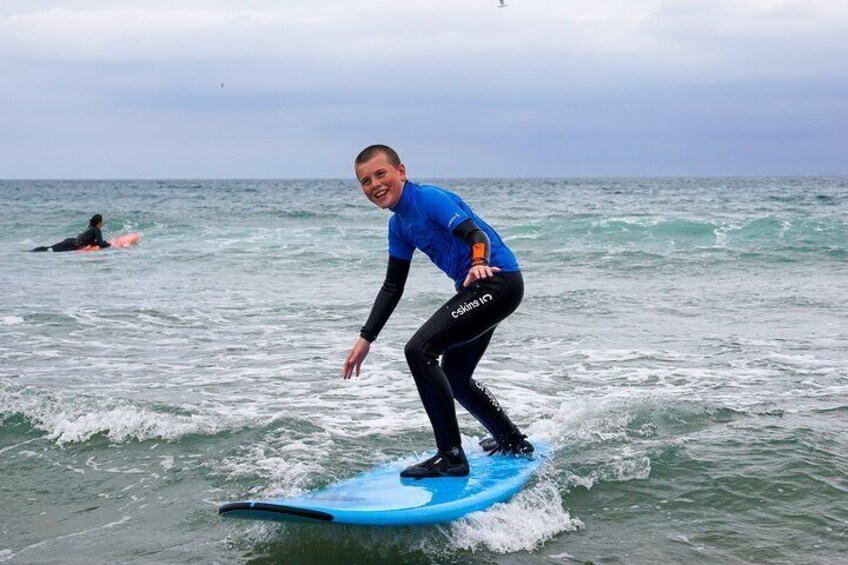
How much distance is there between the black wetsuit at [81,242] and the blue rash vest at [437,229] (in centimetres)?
1837

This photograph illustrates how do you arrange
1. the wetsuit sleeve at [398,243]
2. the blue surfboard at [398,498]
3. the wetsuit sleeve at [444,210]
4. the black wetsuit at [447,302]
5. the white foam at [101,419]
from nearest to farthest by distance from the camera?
the blue surfboard at [398,498], the wetsuit sleeve at [444,210], the black wetsuit at [447,302], the wetsuit sleeve at [398,243], the white foam at [101,419]

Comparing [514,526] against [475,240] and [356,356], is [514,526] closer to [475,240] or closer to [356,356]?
[356,356]

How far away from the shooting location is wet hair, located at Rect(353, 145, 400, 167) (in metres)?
4.95

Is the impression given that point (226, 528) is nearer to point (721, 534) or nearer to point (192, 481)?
point (192, 481)

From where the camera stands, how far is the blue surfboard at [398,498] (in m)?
4.54

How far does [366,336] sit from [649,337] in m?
5.77

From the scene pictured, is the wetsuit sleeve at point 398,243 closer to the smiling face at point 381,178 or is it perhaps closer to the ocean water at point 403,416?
the smiling face at point 381,178

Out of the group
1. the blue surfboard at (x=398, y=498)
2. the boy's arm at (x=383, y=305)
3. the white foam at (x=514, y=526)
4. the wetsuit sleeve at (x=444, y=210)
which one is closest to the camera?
the blue surfboard at (x=398, y=498)

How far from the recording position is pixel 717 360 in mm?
8984

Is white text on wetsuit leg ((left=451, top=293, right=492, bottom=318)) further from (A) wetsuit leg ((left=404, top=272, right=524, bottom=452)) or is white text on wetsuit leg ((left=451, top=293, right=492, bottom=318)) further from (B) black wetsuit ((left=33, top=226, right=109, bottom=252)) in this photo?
(B) black wetsuit ((left=33, top=226, right=109, bottom=252))

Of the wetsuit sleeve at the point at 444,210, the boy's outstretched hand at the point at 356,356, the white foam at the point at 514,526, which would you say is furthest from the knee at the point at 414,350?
the white foam at the point at 514,526

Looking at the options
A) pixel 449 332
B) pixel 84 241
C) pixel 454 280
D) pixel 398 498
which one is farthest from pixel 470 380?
pixel 84 241

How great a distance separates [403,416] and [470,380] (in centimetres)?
185

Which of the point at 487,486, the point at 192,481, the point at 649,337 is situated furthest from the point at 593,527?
the point at 649,337
